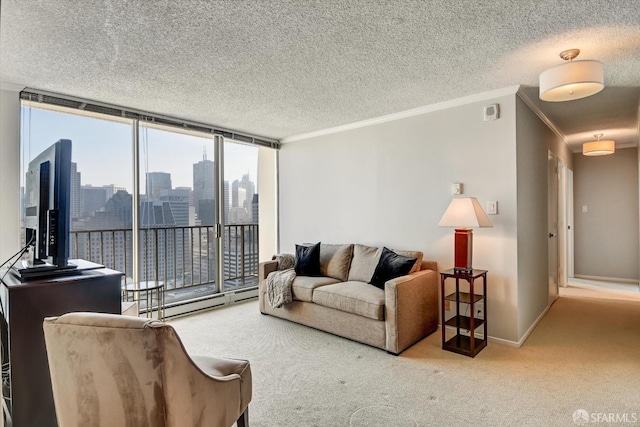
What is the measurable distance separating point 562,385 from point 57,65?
4.37 metres

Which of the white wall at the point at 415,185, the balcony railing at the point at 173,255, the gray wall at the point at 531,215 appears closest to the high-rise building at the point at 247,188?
the balcony railing at the point at 173,255

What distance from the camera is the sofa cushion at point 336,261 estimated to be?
3984 millimetres

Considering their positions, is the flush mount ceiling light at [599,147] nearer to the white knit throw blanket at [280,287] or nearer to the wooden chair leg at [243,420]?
the white knit throw blanket at [280,287]

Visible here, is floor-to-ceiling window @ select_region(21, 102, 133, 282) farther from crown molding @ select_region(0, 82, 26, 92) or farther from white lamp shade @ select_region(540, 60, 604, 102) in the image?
white lamp shade @ select_region(540, 60, 604, 102)

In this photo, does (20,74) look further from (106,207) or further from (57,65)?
(106,207)

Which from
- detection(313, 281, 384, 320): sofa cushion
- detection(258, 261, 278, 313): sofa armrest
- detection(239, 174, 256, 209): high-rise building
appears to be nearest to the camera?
detection(313, 281, 384, 320): sofa cushion

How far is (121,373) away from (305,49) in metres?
2.15

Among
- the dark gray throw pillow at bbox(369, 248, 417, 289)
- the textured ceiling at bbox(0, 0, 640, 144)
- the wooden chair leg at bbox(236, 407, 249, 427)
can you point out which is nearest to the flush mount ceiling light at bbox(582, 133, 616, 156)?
the textured ceiling at bbox(0, 0, 640, 144)

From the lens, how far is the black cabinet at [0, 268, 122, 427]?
1.64 metres

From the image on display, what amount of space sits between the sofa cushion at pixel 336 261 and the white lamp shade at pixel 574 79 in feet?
8.10

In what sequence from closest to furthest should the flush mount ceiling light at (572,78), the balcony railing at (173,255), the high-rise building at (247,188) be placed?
the flush mount ceiling light at (572,78)
the balcony railing at (173,255)
the high-rise building at (247,188)

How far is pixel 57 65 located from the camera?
2625 mm

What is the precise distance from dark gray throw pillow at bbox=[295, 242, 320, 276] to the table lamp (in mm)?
1564

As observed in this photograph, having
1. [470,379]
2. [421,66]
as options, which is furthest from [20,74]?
[470,379]
